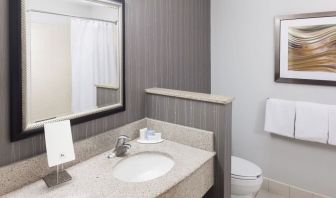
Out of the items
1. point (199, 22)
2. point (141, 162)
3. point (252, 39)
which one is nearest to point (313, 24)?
point (252, 39)

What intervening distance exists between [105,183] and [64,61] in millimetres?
678

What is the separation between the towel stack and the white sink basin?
4.07ft

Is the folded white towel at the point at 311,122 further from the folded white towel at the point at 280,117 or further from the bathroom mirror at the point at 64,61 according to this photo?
the bathroom mirror at the point at 64,61

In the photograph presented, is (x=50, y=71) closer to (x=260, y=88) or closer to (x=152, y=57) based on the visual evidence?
(x=152, y=57)

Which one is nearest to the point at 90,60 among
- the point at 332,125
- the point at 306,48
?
the point at 306,48

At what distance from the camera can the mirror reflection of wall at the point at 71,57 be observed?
1.20 meters

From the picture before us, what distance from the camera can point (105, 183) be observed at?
3.92 feet

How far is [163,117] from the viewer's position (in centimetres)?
183

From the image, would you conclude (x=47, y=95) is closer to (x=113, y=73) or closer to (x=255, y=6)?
(x=113, y=73)

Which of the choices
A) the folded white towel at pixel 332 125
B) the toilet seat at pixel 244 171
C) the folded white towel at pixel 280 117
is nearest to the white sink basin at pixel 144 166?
the toilet seat at pixel 244 171

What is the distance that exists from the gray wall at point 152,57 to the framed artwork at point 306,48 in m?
0.73

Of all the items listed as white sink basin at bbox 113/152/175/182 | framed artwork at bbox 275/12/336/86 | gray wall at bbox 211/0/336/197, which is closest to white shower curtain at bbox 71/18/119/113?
white sink basin at bbox 113/152/175/182

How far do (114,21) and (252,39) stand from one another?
56.7 inches

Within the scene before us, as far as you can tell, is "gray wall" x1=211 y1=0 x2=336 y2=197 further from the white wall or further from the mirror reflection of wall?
the white wall
